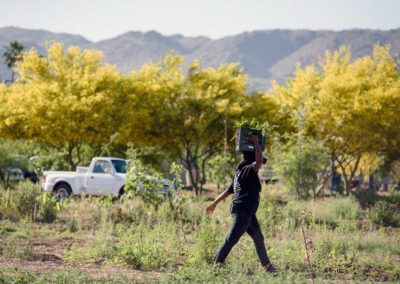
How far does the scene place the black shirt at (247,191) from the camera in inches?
334

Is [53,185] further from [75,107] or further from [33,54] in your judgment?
[33,54]

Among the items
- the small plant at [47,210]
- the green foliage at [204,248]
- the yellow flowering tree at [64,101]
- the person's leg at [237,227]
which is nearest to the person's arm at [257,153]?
the person's leg at [237,227]

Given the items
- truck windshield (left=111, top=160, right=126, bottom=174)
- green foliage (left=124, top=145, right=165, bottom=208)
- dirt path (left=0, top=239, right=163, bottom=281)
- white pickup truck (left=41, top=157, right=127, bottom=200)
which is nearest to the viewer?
dirt path (left=0, top=239, right=163, bottom=281)

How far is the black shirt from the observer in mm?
8492

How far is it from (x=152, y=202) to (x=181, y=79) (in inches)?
537

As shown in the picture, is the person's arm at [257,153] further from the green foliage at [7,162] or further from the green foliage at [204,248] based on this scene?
the green foliage at [7,162]

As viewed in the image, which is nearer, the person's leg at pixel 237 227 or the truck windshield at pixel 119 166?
the person's leg at pixel 237 227

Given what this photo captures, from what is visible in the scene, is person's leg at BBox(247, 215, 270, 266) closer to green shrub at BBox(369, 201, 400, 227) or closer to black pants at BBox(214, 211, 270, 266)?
black pants at BBox(214, 211, 270, 266)

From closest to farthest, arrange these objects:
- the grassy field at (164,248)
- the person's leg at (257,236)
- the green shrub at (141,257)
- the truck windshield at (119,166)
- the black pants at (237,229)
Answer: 1. the grassy field at (164,248)
2. the black pants at (237,229)
3. the person's leg at (257,236)
4. the green shrub at (141,257)
5. the truck windshield at (119,166)

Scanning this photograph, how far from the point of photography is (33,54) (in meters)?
29.0

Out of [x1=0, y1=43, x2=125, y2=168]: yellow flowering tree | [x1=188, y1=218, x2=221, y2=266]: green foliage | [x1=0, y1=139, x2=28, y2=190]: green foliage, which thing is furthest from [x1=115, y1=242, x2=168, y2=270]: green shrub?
[x1=0, y1=43, x2=125, y2=168]: yellow flowering tree

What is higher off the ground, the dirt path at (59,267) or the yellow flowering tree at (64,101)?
the yellow flowering tree at (64,101)

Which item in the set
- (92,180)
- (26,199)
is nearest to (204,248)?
(26,199)

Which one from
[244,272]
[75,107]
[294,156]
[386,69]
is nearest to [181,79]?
[75,107]
